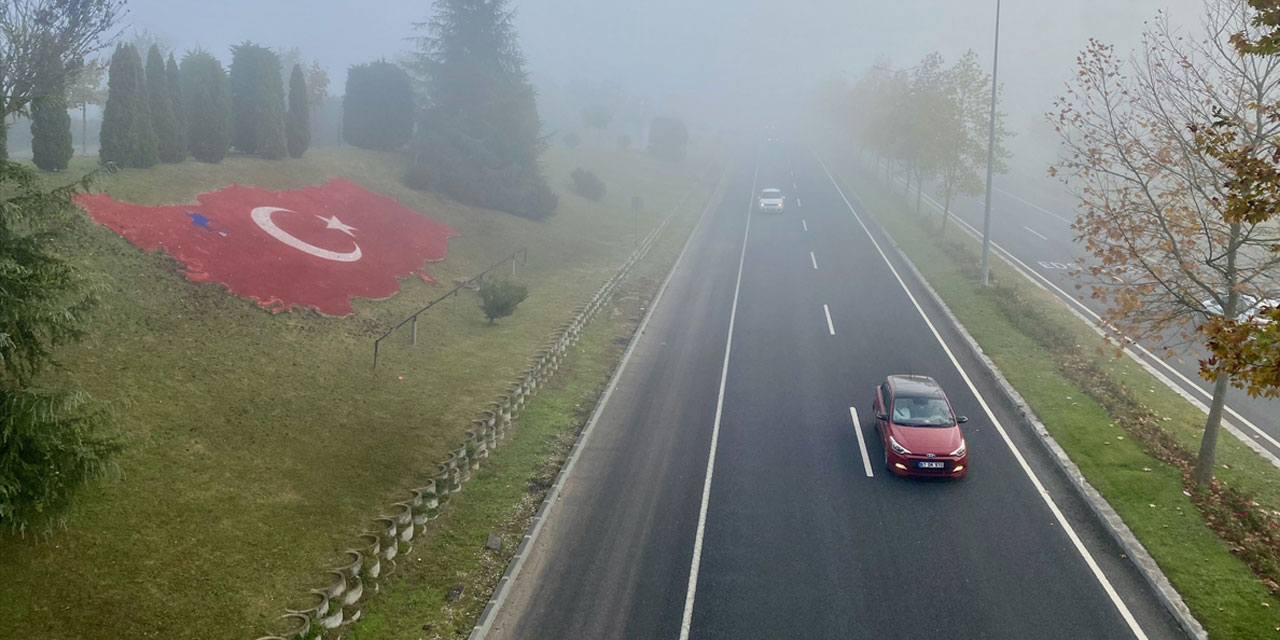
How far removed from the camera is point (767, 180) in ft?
250

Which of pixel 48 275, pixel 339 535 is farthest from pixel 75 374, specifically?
pixel 339 535

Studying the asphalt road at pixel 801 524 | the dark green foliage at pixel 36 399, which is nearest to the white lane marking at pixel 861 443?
the asphalt road at pixel 801 524

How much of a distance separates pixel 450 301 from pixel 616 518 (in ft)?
46.7

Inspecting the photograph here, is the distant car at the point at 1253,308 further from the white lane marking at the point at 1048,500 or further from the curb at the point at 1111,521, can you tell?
the white lane marking at the point at 1048,500

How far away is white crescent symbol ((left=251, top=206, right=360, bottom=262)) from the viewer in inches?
950

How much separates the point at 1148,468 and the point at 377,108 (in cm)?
4068

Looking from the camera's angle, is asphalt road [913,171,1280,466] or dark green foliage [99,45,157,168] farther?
dark green foliage [99,45,157,168]

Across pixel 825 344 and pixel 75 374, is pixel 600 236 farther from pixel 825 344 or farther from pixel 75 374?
pixel 75 374

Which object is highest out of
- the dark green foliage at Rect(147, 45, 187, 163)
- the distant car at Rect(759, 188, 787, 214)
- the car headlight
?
the dark green foliage at Rect(147, 45, 187, 163)

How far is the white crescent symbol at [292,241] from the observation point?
24141 mm

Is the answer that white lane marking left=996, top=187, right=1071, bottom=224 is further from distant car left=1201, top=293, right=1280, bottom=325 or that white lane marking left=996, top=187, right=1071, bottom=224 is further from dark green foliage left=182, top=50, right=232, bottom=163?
dark green foliage left=182, top=50, right=232, bottom=163

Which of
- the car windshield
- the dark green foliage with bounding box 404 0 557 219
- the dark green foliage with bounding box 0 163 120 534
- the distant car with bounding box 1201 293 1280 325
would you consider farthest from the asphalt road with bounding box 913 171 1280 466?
the dark green foliage with bounding box 404 0 557 219

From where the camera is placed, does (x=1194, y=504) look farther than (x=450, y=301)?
No

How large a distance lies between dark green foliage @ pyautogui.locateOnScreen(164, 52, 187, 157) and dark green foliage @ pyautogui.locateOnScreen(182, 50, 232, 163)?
1.64 ft
